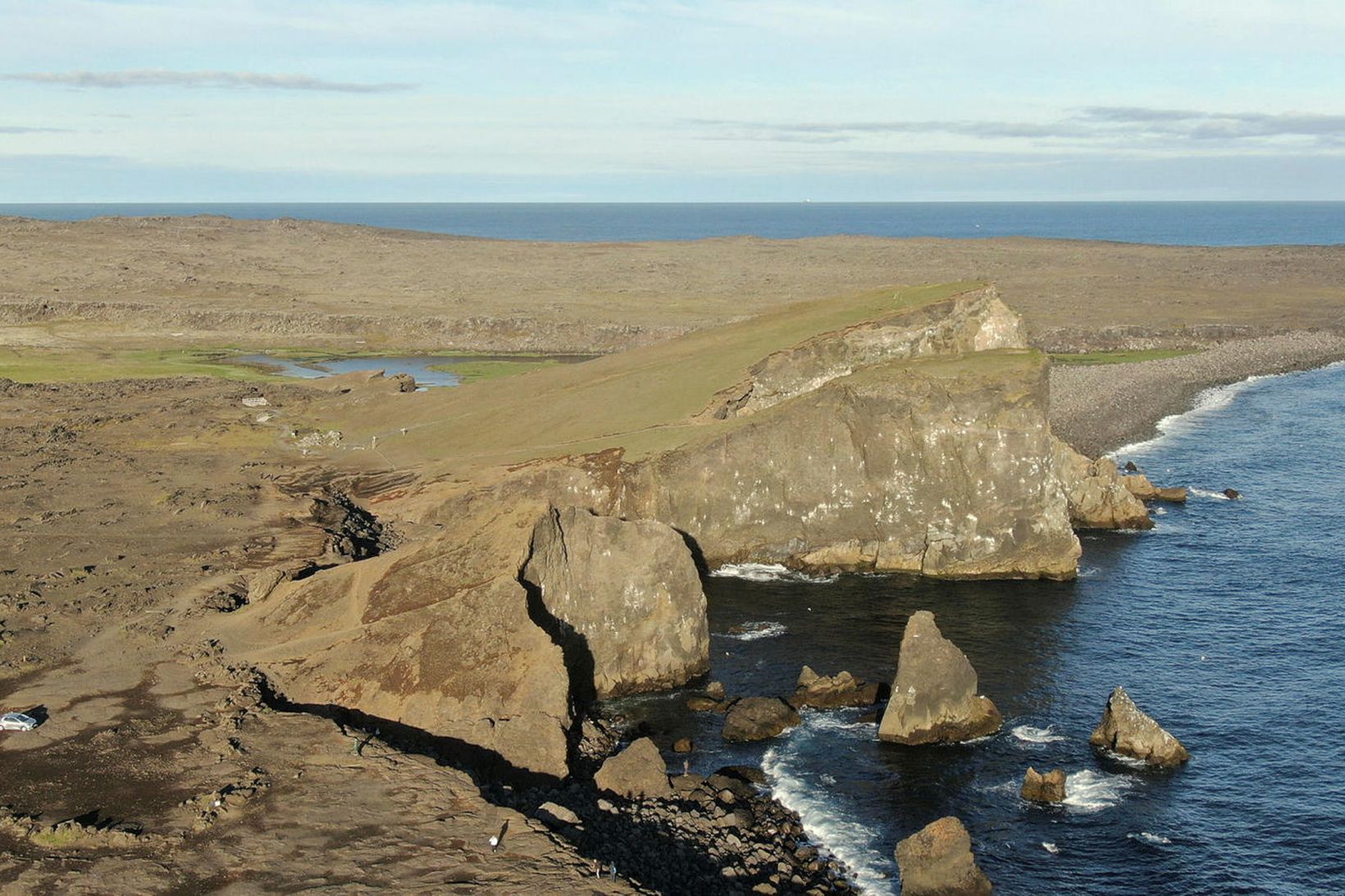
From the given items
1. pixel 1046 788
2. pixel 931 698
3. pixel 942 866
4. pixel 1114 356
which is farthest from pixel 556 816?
pixel 1114 356

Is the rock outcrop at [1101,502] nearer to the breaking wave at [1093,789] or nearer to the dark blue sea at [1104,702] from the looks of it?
the dark blue sea at [1104,702]

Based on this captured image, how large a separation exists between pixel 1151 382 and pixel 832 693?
77.8 m

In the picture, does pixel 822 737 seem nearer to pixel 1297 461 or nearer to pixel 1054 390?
pixel 1297 461

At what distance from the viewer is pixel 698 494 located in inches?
2479

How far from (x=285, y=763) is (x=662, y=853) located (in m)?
11.3

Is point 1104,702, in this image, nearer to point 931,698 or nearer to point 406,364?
point 931,698

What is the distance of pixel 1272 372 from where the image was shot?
120m

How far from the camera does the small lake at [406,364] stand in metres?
116

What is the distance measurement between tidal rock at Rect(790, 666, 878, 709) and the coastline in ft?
150

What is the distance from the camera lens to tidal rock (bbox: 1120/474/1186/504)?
242 ft

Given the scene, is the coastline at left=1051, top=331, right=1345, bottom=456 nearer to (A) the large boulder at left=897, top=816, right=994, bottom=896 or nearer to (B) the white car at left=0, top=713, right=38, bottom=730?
(A) the large boulder at left=897, top=816, right=994, bottom=896

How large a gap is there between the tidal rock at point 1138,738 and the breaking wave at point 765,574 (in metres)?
20.9

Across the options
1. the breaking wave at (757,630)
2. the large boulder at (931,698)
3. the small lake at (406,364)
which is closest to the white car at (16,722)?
the breaking wave at (757,630)

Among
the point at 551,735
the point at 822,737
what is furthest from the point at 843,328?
the point at 551,735
